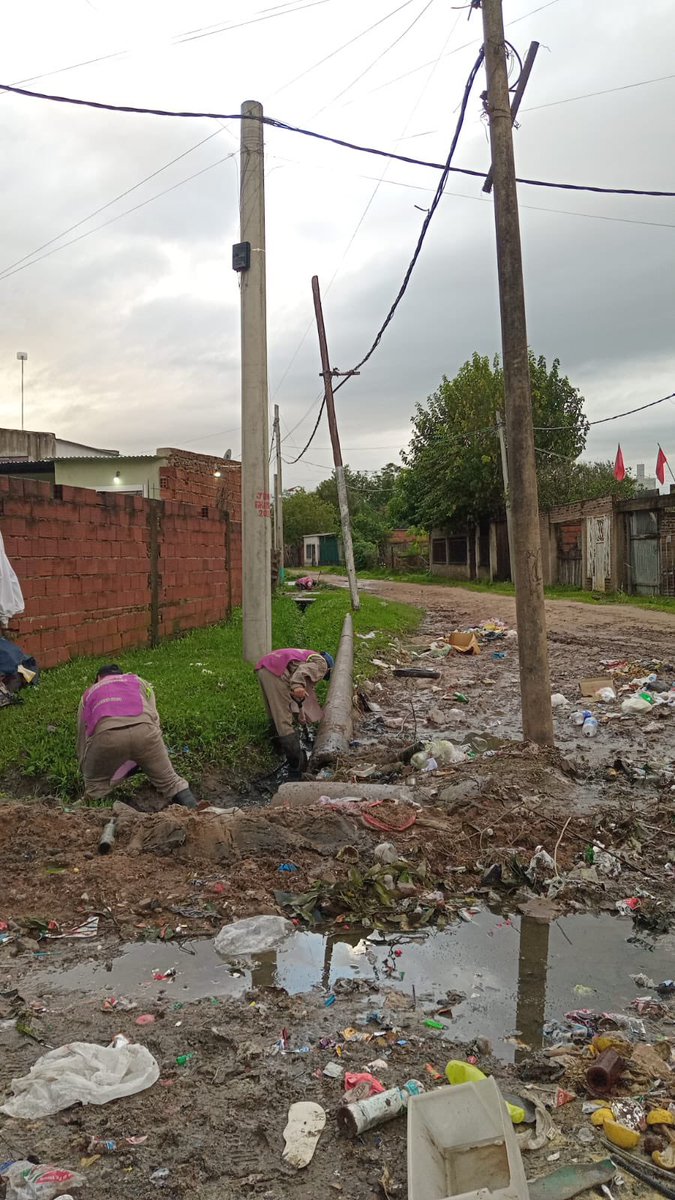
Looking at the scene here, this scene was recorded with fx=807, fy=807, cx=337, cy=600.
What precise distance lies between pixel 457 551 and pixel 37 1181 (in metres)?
33.6

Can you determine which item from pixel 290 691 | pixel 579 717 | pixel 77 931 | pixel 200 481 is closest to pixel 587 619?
pixel 579 717

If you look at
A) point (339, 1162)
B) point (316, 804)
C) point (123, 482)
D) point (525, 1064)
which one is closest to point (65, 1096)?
point (339, 1162)

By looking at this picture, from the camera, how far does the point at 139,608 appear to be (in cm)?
1000

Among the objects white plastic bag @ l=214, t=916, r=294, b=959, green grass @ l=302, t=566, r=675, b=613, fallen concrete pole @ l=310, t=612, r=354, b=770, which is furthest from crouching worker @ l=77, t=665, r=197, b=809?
green grass @ l=302, t=566, r=675, b=613

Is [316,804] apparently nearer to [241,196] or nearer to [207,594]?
[241,196]

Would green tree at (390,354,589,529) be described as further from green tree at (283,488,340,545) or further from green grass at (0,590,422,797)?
green tree at (283,488,340,545)

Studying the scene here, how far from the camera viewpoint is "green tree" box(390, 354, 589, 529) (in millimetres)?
29156

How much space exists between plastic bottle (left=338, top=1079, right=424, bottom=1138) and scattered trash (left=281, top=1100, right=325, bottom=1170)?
0.06m

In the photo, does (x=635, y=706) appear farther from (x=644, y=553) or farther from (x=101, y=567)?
(x=644, y=553)

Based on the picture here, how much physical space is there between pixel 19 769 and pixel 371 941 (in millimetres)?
3286

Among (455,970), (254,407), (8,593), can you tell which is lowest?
(455,970)

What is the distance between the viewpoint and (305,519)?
66188 millimetres

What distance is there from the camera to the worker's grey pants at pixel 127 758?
16.8 feet

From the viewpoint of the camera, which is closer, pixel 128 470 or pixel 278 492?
pixel 128 470
